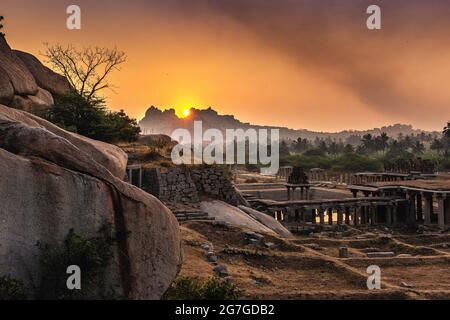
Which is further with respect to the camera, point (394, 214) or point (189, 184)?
point (394, 214)

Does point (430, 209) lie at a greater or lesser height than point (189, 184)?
lesser

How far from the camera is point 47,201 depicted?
7.43 m

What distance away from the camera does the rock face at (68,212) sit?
23.3 ft

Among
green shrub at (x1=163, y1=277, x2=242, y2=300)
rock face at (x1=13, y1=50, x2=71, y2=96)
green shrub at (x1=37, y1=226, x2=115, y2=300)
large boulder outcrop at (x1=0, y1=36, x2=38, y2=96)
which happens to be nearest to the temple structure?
large boulder outcrop at (x1=0, y1=36, x2=38, y2=96)

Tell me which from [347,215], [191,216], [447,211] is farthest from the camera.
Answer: [347,215]

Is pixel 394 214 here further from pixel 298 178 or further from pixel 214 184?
pixel 214 184

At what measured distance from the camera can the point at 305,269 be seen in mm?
15711

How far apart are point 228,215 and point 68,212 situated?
14996 mm

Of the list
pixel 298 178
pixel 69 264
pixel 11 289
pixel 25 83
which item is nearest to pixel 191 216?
pixel 69 264

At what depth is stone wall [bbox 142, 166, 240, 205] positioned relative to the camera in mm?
22898

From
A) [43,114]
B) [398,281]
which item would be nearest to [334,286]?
[398,281]

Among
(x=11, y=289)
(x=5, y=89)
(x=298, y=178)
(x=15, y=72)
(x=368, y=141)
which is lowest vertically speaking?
(x=11, y=289)

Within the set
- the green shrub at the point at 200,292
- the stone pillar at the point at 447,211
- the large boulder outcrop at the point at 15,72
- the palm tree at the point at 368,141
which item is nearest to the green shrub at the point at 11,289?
the green shrub at the point at 200,292
